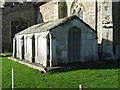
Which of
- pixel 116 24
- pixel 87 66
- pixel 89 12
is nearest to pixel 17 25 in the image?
pixel 89 12

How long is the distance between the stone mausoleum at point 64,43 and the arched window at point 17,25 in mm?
12687

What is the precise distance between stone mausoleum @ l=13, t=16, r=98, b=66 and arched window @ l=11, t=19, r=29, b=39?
1269 cm

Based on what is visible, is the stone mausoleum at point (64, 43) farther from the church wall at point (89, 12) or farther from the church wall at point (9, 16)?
the church wall at point (9, 16)

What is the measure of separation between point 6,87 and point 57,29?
5.24m

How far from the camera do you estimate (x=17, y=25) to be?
87.6 feet

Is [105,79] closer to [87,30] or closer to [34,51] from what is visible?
[87,30]

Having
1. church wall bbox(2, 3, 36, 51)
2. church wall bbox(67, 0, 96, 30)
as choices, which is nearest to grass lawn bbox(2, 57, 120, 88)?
church wall bbox(67, 0, 96, 30)

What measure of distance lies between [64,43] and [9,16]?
15.5m

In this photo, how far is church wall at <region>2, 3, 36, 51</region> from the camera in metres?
25.4

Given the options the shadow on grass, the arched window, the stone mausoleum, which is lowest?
the shadow on grass

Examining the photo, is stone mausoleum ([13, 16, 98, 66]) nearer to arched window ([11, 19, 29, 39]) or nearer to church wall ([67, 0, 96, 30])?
church wall ([67, 0, 96, 30])

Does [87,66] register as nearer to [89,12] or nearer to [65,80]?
[65,80]

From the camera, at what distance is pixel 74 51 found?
507 inches

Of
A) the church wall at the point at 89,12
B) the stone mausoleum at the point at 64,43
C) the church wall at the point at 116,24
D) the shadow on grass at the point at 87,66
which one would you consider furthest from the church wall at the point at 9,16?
the shadow on grass at the point at 87,66
